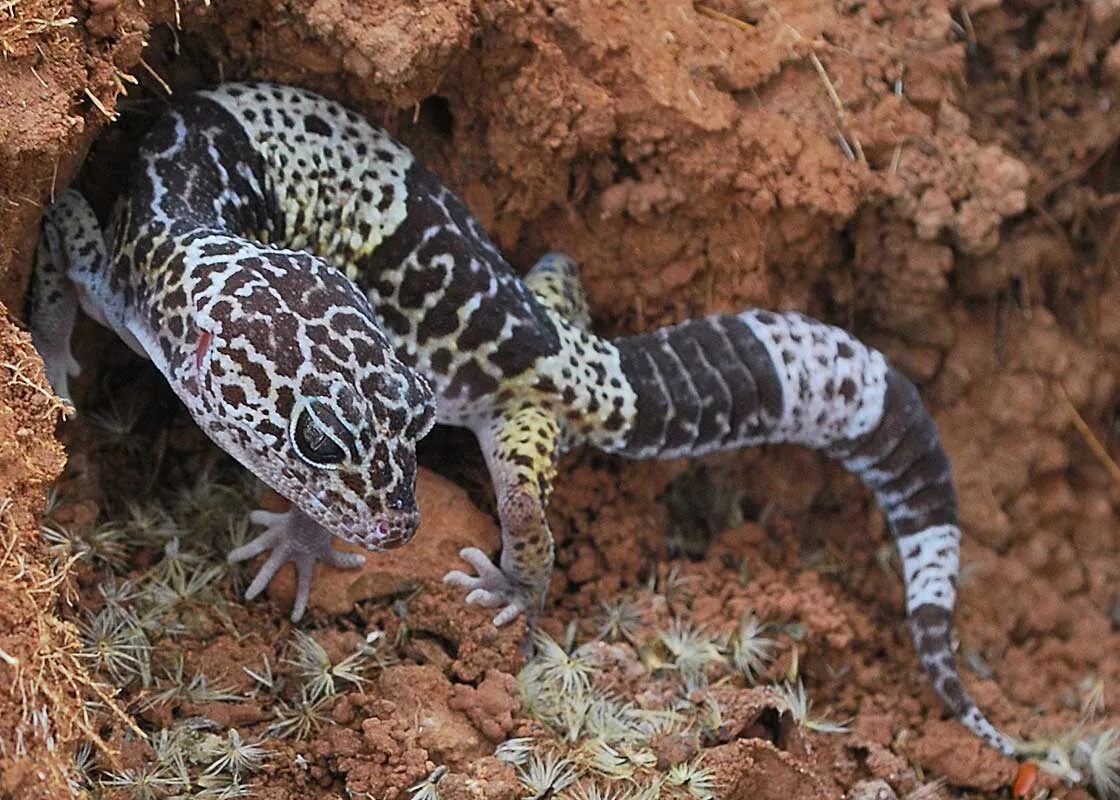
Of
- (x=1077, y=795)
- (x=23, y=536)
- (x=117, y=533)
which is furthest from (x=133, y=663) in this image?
(x=1077, y=795)

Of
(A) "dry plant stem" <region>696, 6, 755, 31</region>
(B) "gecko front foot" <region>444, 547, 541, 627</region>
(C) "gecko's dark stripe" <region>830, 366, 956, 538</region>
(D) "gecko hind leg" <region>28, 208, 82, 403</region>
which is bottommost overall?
(B) "gecko front foot" <region>444, 547, 541, 627</region>

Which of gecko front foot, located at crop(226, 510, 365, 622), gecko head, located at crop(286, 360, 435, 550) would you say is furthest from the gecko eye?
gecko front foot, located at crop(226, 510, 365, 622)

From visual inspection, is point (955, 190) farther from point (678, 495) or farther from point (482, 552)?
point (482, 552)

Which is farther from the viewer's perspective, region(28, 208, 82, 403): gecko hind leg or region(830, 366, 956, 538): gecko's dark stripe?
region(830, 366, 956, 538): gecko's dark stripe

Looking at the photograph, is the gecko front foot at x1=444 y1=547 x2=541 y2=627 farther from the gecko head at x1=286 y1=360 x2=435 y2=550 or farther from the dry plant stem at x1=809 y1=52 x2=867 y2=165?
the dry plant stem at x1=809 y1=52 x2=867 y2=165

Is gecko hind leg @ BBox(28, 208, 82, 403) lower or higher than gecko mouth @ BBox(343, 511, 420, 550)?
higher

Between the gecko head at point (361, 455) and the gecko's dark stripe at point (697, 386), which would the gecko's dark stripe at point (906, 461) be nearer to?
the gecko's dark stripe at point (697, 386)

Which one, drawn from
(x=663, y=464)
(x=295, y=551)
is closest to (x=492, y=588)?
(x=295, y=551)
